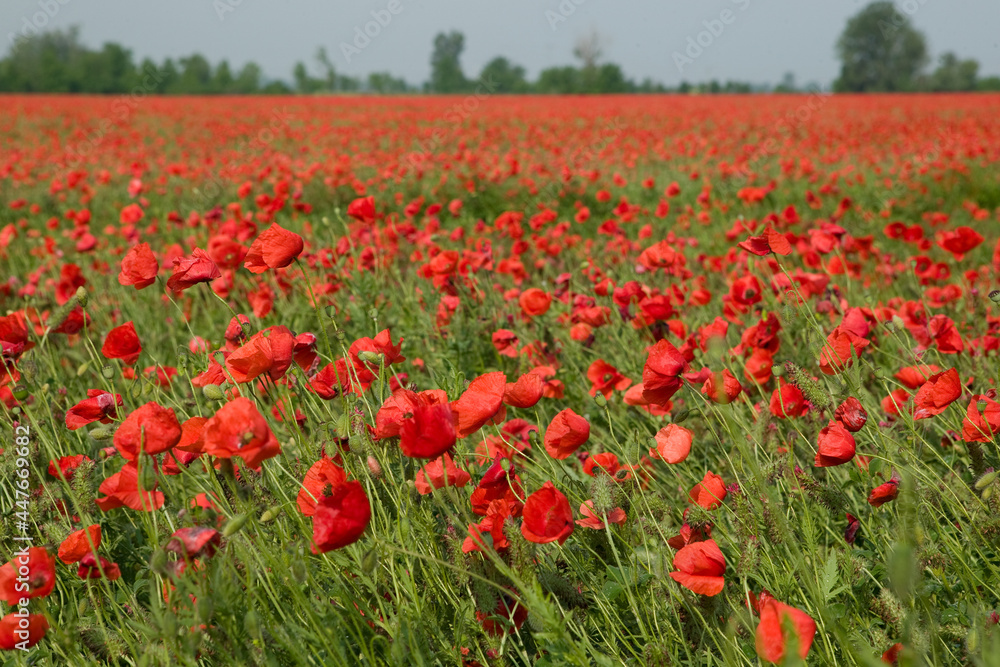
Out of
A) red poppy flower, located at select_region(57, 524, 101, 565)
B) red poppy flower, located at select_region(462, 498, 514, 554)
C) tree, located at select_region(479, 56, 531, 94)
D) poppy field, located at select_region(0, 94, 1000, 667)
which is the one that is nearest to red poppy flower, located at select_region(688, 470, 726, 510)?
poppy field, located at select_region(0, 94, 1000, 667)

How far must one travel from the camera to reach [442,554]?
1276mm

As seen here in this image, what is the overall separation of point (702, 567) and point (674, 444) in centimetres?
29

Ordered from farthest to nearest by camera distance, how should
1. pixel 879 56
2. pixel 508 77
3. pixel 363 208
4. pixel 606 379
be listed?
pixel 508 77 < pixel 879 56 < pixel 363 208 < pixel 606 379

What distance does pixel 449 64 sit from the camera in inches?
2094

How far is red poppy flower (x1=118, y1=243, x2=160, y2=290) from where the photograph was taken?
1435 millimetres

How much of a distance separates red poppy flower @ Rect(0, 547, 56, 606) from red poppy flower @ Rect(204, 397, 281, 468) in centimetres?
43

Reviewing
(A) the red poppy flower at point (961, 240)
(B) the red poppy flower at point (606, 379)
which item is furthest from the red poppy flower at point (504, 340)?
(A) the red poppy flower at point (961, 240)

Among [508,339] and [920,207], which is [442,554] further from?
[920,207]

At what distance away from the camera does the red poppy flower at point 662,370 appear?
122 cm

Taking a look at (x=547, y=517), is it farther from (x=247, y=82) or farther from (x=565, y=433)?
(x=247, y=82)

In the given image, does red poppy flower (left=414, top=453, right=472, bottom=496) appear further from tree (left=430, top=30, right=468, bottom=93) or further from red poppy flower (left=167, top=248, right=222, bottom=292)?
tree (left=430, top=30, right=468, bottom=93)

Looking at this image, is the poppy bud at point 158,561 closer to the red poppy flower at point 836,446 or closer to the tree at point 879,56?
the red poppy flower at point 836,446

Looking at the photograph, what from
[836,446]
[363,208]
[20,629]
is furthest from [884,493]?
[363,208]

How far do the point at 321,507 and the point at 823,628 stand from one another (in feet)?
2.65
